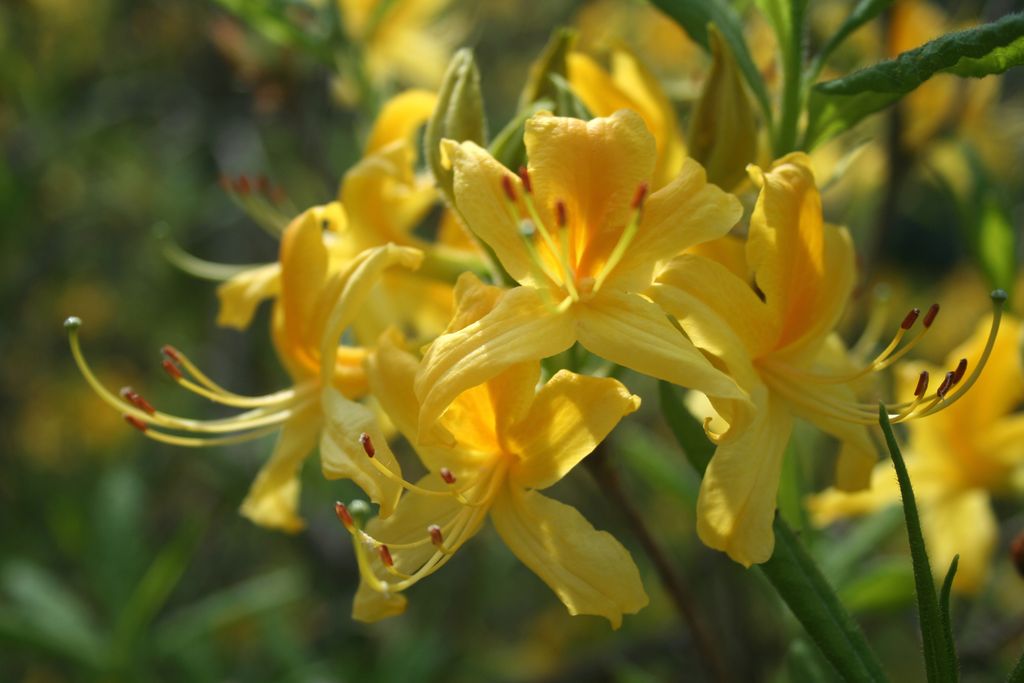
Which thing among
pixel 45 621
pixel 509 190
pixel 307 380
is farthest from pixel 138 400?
pixel 45 621

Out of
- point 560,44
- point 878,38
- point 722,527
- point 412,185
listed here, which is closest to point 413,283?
point 412,185

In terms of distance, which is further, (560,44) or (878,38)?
(878,38)

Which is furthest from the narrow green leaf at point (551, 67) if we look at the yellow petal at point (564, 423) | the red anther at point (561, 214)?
the yellow petal at point (564, 423)

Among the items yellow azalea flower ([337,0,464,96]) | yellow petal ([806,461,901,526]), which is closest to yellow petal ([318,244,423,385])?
yellow petal ([806,461,901,526])

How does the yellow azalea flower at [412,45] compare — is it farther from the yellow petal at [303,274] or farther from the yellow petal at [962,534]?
the yellow petal at [962,534]

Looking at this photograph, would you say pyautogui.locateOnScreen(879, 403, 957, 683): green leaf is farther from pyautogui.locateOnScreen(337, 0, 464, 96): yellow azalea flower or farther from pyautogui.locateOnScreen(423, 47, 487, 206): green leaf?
pyautogui.locateOnScreen(337, 0, 464, 96): yellow azalea flower

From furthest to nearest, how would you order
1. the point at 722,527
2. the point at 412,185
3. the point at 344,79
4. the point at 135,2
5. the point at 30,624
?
1. the point at 135,2
2. the point at 30,624
3. the point at 344,79
4. the point at 412,185
5. the point at 722,527

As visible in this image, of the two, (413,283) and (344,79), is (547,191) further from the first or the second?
(344,79)

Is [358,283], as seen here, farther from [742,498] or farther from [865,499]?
[865,499]
